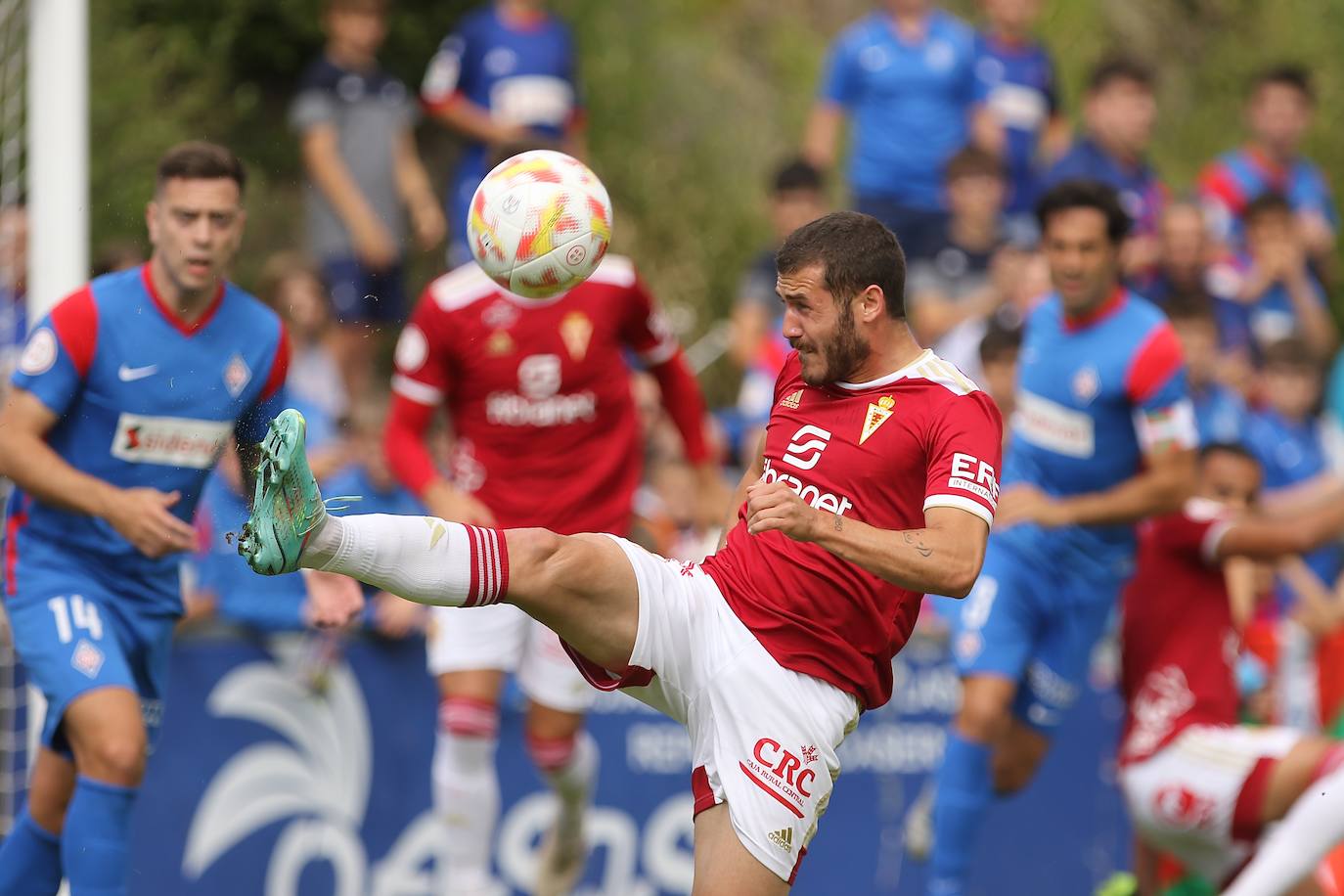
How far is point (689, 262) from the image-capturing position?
14.0 meters

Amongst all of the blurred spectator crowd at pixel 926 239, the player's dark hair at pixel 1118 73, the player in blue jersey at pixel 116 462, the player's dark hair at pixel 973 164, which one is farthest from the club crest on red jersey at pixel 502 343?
the player's dark hair at pixel 1118 73

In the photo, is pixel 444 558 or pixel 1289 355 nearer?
pixel 444 558

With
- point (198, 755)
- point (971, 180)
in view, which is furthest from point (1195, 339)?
point (198, 755)

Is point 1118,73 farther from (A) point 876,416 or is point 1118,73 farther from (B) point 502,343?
(A) point 876,416

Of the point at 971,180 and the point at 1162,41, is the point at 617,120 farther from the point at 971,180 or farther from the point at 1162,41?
the point at 1162,41

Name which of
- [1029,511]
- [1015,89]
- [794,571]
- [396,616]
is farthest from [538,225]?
[1015,89]

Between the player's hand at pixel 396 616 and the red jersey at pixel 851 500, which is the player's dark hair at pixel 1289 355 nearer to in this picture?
the player's hand at pixel 396 616

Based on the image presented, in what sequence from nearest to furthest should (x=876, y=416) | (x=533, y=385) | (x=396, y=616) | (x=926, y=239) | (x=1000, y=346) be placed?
(x=876, y=416), (x=533, y=385), (x=1000, y=346), (x=396, y=616), (x=926, y=239)

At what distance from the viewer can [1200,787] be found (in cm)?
694

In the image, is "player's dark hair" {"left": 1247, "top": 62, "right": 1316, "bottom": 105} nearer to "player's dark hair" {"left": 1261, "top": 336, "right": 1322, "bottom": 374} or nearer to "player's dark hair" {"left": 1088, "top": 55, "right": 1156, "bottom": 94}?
"player's dark hair" {"left": 1088, "top": 55, "right": 1156, "bottom": 94}

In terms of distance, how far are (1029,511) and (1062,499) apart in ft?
1.77

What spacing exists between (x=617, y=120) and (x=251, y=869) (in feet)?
23.9

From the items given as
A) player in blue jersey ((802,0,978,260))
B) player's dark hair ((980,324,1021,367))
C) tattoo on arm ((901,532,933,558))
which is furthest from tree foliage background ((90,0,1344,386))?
tattoo on arm ((901,532,933,558))

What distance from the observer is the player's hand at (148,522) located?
5.73 meters
